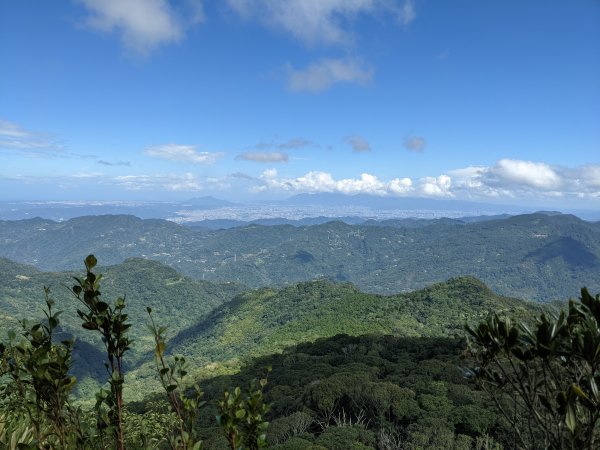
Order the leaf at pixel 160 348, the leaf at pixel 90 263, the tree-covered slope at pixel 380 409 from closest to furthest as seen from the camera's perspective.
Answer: the leaf at pixel 90 263, the leaf at pixel 160 348, the tree-covered slope at pixel 380 409

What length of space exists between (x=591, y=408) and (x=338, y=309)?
14722 cm

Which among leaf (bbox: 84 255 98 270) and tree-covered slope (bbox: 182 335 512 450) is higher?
leaf (bbox: 84 255 98 270)

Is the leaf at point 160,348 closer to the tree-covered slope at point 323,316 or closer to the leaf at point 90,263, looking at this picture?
the leaf at point 90,263

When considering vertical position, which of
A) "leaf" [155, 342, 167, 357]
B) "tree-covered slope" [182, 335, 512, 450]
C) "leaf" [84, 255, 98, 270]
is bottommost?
"tree-covered slope" [182, 335, 512, 450]

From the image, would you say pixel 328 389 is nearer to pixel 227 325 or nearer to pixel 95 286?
pixel 95 286

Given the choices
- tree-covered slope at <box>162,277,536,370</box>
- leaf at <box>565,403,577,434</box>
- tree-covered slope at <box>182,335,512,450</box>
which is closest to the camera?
leaf at <box>565,403,577,434</box>

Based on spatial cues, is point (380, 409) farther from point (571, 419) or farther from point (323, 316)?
point (323, 316)

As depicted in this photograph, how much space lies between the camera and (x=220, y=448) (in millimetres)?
28484

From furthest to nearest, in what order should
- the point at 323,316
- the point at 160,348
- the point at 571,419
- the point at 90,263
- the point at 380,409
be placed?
the point at 323,316, the point at 380,409, the point at 160,348, the point at 90,263, the point at 571,419

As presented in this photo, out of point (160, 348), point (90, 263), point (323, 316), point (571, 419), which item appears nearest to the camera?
point (571, 419)

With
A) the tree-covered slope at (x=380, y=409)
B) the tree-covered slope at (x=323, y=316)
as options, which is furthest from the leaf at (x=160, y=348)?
the tree-covered slope at (x=323, y=316)

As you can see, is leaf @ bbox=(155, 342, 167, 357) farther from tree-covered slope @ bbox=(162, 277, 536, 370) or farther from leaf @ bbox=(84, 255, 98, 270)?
tree-covered slope @ bbox=(162, 277, 536, 370)

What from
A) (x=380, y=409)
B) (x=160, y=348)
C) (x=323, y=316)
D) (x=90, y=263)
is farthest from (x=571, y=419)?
(x=323, y=316)

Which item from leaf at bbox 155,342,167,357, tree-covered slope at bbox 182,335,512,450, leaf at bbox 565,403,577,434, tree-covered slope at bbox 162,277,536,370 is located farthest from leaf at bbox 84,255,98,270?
tree-covered slope at bbox 162,277,536,370
